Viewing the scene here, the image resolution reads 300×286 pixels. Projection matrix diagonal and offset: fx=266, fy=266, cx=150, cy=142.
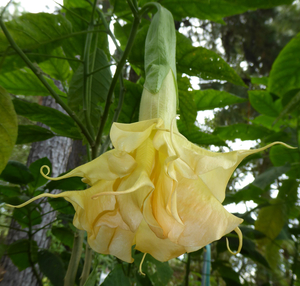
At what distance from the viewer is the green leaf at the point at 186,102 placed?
0.52m

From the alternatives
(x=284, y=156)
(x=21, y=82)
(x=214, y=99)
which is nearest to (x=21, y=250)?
(x=21, y=82)

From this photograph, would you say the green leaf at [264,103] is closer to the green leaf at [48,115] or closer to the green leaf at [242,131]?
the green leaf at [242,131]

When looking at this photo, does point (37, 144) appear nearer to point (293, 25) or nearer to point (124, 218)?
point (124, 218)

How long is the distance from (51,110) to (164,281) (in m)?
0.48

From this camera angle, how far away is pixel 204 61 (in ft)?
1.57

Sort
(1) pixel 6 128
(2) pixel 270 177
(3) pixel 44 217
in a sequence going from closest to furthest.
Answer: (1) pixel 6 128, (2) pixel 270 177, (3) pixel 44 217

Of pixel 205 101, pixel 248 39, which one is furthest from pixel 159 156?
pixel 248 39

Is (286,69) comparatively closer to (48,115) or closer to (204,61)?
(204,61)

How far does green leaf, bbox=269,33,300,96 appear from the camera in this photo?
0.76m

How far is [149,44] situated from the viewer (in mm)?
332

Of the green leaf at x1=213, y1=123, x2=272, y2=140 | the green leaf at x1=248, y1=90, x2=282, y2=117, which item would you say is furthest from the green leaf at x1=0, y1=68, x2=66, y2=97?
the green leaf at x1=248, y1=90, x2=282, y2=117

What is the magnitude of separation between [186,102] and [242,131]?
50cm

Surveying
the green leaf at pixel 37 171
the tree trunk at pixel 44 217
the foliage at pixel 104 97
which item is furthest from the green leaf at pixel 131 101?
the tree trunk at pixel 44 217

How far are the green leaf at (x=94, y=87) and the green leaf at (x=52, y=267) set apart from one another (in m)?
0.34
